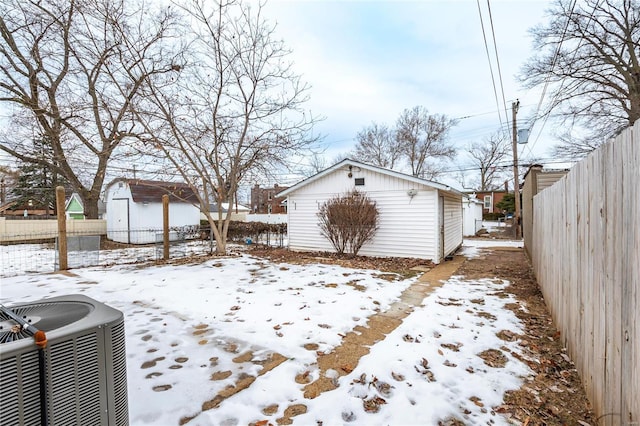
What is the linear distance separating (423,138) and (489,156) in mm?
11020

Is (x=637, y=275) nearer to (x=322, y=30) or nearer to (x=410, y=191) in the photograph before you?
(x=410, y=191)

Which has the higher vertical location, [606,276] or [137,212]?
[137,212]

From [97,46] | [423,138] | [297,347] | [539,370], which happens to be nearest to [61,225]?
[97,46]

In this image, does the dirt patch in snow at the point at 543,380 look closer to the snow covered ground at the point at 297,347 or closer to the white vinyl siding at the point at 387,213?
the snow covered ground at the point at 297,347

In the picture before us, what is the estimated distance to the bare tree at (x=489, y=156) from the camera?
3169 cm

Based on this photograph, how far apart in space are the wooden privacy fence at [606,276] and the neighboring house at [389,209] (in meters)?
6.23

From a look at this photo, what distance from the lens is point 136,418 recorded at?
223 cm

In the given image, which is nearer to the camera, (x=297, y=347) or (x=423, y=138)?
(x=297, y=347)

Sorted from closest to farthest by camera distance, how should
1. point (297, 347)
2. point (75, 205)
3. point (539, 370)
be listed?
point (539, 370) → point (297, 347) → point (75, 205)

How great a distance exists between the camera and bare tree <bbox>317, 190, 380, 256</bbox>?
9.84 m

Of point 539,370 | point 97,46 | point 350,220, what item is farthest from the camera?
point 350,220

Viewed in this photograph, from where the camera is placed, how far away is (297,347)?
350 cm

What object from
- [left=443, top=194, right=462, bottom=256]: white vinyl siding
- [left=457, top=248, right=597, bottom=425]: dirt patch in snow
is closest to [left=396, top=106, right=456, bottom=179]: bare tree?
[left=443, top=194, right=462, bottom=256]: white vinyl siding

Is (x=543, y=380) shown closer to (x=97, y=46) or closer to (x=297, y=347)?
(x=297, y=347)
